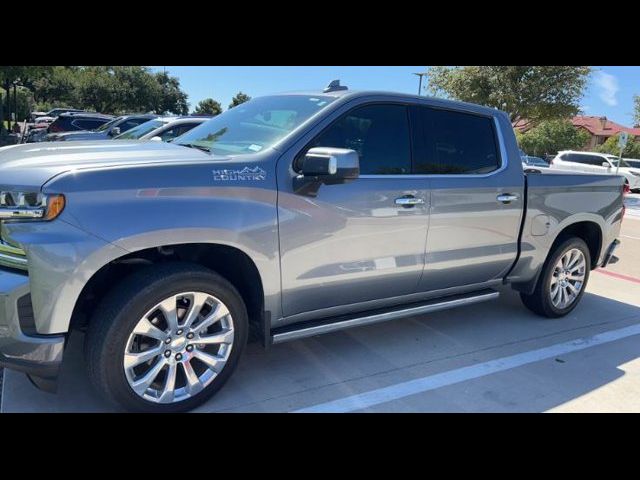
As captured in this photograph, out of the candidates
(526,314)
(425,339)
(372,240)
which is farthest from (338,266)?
(526,314)

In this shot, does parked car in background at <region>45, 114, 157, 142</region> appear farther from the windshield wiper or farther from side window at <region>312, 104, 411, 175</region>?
side window at <region>312, 104, 411, 175</region>

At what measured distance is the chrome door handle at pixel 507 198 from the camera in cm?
426

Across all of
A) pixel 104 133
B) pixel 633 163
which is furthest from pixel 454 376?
pixel 633 163

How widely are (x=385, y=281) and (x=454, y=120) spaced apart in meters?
1.51

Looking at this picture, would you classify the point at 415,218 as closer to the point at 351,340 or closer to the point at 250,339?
the point at 351,340

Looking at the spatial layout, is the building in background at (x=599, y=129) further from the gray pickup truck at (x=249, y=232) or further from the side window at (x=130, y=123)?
the gray pickup truck at (x=249, y=232)

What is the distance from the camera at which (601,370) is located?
158 inches

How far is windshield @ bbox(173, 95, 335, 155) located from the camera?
3365 mm

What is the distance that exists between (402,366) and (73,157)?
2.68m

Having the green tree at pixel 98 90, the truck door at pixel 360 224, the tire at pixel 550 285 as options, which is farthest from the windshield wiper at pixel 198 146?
the green tree at pixel 98 90

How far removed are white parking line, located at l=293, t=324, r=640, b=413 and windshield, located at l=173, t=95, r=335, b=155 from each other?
67.9 inches

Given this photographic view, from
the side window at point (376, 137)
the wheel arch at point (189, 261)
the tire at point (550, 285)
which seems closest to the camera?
the wheel arch at point (189, 261)

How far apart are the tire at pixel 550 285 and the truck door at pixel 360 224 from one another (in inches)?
68.4
